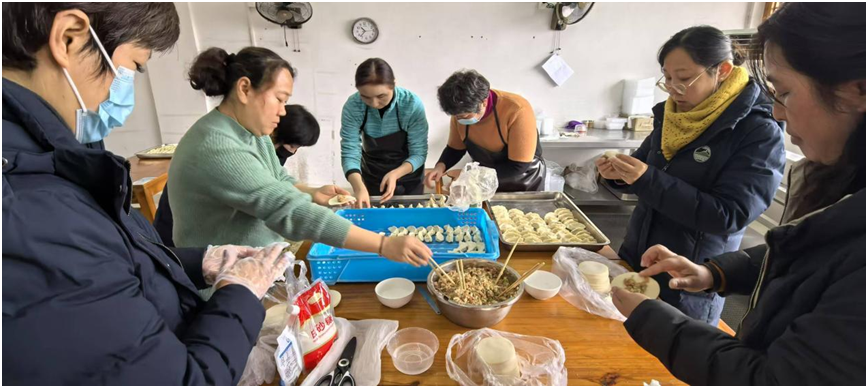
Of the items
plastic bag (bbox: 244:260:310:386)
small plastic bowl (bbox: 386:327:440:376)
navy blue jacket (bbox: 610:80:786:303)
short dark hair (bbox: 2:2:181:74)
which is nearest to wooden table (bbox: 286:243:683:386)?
small plastic bowl (bbox: 386:327:440:376)

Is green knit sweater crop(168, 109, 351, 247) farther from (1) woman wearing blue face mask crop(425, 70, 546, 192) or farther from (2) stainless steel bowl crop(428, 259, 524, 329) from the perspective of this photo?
(1) woman wearing blue face mask crop(425, 70, 546, 192)

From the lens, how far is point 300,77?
484 centimetres

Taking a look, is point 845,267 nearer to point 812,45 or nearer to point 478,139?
point 812,45

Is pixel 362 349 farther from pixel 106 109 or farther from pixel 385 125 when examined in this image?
pixel 385 125

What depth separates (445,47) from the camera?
15.7ft

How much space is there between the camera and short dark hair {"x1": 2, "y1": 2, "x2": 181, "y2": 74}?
71 centimetres

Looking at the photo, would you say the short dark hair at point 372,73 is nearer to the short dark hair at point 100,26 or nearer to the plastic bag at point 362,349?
the short dark hair at point 100,26

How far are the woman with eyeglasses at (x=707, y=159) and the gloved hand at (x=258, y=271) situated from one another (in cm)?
146

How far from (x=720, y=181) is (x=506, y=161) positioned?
4.78 feet

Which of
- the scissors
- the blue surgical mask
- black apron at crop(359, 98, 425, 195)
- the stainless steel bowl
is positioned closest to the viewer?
the blue surgical mask

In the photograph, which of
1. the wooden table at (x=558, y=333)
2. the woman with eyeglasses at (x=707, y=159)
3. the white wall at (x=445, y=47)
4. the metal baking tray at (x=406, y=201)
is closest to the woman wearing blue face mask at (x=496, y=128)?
the metal baking tray at (x=406, y=201)

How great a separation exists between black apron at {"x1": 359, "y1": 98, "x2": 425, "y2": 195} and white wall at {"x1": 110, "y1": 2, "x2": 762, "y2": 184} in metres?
2.00

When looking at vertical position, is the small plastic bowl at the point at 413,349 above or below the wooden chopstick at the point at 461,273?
below

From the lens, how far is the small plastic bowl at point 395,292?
137cm
